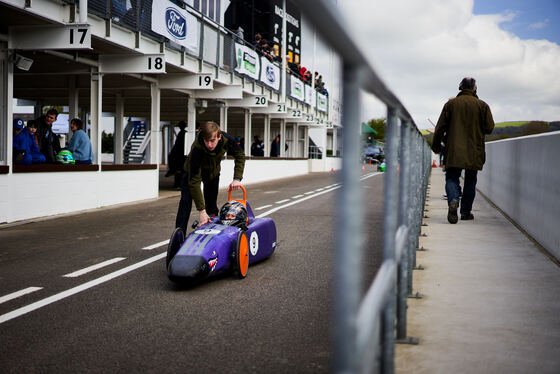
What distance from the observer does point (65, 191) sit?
44.3 ft

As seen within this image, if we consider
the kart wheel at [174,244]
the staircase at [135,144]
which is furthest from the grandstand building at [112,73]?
the staircase at [135,144]

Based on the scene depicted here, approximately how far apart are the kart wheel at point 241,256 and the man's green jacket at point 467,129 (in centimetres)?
451

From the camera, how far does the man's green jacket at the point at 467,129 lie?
9570 mm

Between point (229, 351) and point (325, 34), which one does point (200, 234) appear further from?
point (325, 34)

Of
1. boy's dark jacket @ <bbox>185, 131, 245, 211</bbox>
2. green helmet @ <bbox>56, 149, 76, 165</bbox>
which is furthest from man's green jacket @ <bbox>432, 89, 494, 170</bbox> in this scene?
green helmet @ <bbox>56, 149, 76, 165</bbox>

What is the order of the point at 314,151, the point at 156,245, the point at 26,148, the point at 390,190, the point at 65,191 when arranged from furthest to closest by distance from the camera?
the point at 314,151 → the point at 65,191 → the point at 26,148 → the point at 156,245 → the point at 390,190

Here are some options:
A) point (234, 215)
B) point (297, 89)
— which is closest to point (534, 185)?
point (234, 215)

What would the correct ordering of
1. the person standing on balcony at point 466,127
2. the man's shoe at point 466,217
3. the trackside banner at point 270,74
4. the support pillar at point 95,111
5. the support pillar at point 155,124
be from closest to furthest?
1. the person standing on balcony at point 466,127
2. the man's shoe at point 466,217
3. the support pillar at point 95,111
4. the support pillar at point 155,124
5. the trackside banner at point 270,74

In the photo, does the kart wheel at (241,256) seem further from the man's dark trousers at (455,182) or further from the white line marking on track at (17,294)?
the man's dark trousers at (455,182)

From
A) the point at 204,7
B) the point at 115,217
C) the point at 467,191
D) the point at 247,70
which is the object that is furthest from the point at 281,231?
Answer: the point at 204,7

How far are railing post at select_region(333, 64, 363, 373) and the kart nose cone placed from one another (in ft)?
13.4

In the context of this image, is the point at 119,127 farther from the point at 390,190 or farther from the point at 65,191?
the point at 390,190

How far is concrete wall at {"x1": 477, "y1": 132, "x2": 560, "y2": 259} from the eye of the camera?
6820mm

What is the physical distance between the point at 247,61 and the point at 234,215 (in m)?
18.6
